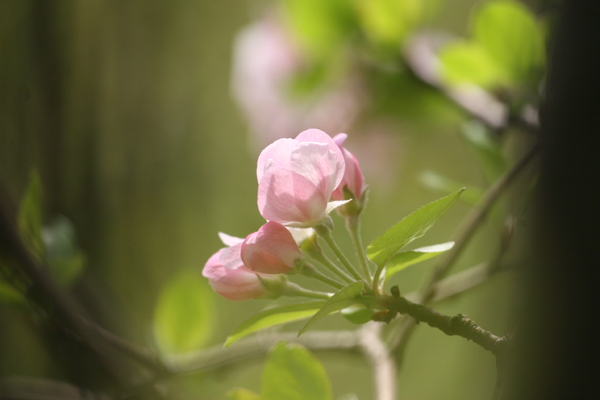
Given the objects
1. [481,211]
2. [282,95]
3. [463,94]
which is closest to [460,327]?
[481,211]

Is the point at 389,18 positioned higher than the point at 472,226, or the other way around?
the point at 389,18

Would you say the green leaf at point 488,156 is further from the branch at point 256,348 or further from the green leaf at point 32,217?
the green leaf at point 32,217

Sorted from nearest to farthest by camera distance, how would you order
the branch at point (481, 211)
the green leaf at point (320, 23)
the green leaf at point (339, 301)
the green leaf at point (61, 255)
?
the green leaf at point (339, 301), the branch at point (481, 211), the green leaf at point (61, 255), the green leaf at point (320, 23)

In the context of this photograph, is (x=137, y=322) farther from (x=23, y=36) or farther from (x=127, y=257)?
(x=23, y=36)

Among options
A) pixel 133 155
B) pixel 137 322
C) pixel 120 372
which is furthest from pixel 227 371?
pixel 133 155

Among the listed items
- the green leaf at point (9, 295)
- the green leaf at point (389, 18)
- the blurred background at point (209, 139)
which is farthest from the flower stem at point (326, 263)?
the green leaf at point (389, 18)

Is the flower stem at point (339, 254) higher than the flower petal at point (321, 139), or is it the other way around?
the flower petal at point (321, 139)

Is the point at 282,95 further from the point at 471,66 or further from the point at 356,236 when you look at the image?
the point at 356,236
